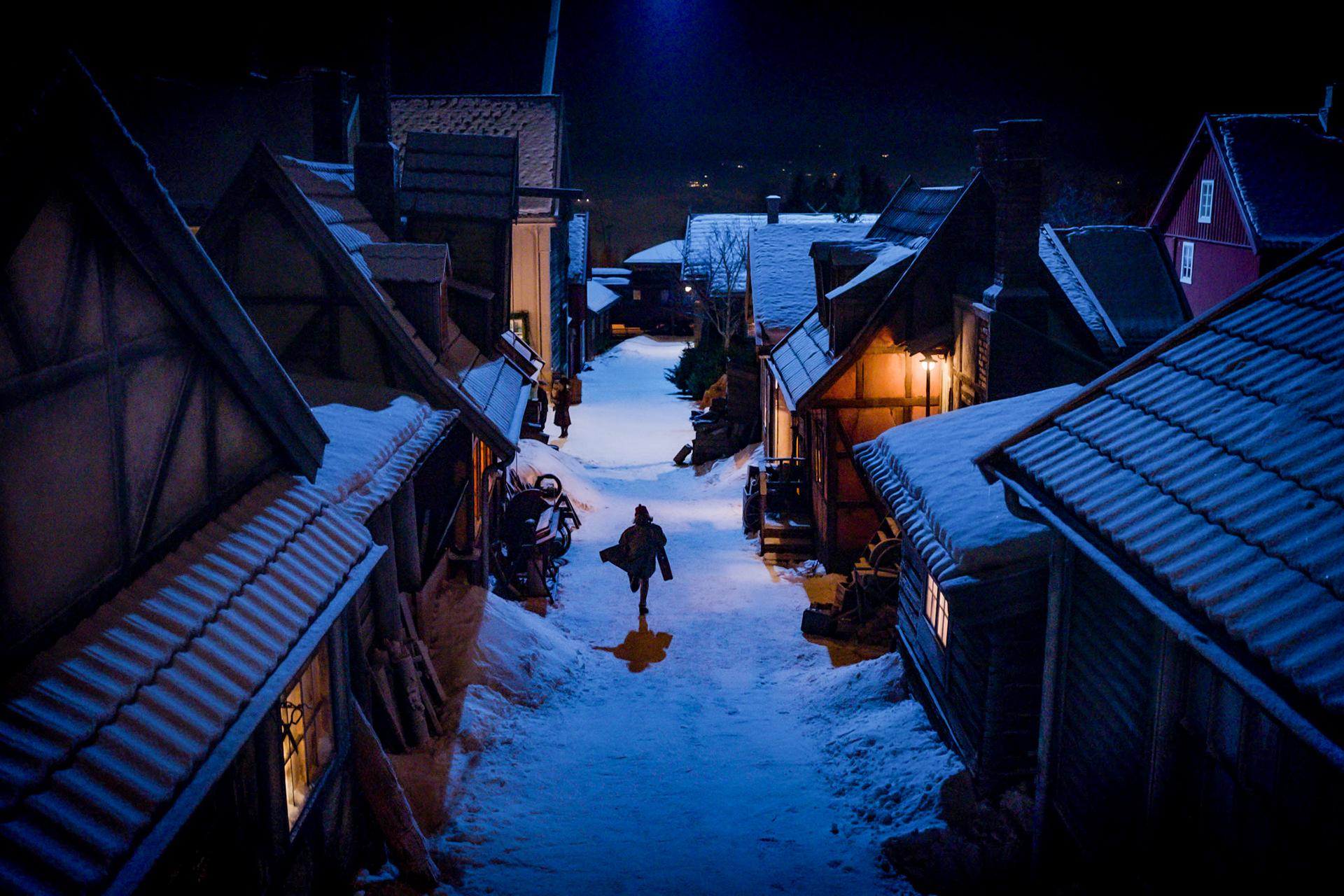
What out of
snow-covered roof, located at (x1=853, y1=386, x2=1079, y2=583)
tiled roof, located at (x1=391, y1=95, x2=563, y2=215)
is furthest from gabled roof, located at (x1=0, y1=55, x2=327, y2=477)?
tiled roof, located at (x1=391, y1=95, x2=563, y2=215)

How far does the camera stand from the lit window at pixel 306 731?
712 cm

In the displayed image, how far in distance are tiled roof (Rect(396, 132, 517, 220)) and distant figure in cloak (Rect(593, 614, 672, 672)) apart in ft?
22.1

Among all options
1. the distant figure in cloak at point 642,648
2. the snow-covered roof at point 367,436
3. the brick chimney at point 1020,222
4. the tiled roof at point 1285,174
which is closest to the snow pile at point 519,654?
the distant figure in cloak at point 642,648

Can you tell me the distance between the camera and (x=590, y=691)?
12938 millimetres

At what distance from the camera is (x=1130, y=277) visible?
3206 cm

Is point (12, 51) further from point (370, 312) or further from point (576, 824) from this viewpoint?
point (370, 312)

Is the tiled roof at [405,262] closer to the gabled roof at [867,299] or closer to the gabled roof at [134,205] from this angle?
the gabled roof at [867,299]

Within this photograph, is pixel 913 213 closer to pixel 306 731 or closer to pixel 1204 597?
pixel 306 731

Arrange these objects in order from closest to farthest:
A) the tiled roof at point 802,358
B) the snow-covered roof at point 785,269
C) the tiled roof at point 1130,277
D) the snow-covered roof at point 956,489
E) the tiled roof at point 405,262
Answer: the snow-covered roof at point 956,489 < the tiled roof at point 405,262 < the tiled roof at point 802,358 < the snow-covered roof at point 785,269 < the tiled roof at point 1130,277

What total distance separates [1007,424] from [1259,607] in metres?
6.26

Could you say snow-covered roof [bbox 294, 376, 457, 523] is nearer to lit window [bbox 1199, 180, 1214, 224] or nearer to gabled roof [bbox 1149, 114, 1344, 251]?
gabled roof [bbox 1149, 114, 1344, 251]

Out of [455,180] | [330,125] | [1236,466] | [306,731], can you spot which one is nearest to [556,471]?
[455,180]

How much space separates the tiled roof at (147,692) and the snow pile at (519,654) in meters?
4.91

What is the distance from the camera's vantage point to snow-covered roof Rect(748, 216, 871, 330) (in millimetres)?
25219
